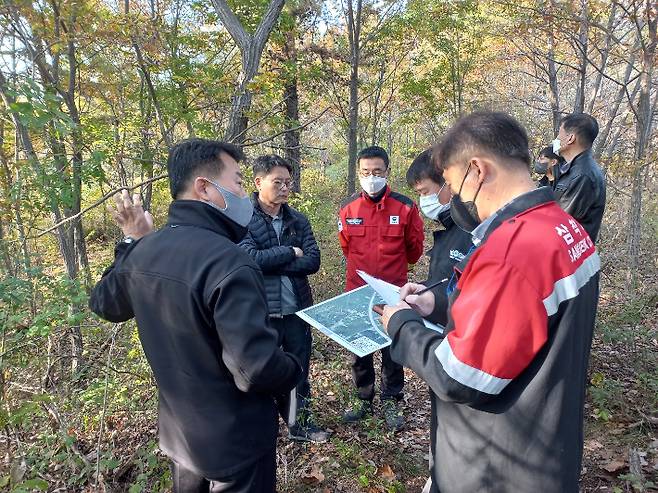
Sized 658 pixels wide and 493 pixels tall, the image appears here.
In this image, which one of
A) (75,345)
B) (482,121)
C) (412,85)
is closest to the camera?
(482,121)

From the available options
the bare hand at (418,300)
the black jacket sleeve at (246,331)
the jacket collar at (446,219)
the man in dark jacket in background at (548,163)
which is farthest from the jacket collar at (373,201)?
the black jacket sleeve at (246,331)

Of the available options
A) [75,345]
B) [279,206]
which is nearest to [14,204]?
[75,345]

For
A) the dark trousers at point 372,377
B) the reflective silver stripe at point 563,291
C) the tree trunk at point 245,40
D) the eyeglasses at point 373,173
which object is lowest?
the dark trousers at point 372,377

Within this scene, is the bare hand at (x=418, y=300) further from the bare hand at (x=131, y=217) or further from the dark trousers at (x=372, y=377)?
the dark trousers at (x=372, y=377)

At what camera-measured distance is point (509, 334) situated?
1265mm

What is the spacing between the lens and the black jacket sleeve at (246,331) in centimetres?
161

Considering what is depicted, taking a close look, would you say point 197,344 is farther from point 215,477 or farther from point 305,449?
point 305,449

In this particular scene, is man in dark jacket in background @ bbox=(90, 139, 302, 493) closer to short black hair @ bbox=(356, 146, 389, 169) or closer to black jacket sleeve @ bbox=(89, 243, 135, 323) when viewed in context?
black jacket sleeve @ bbox=(89, 243, 135, 323)

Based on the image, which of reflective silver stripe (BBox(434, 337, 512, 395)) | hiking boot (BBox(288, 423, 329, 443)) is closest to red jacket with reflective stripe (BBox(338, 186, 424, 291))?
hiking boot (BBox(288, 423, 329, 443))

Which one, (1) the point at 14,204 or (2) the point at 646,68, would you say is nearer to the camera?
(1) the point at 14,204

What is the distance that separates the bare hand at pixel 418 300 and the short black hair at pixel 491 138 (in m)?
0.97

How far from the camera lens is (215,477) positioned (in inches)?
69.9

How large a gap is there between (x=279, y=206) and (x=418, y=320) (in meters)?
2.14

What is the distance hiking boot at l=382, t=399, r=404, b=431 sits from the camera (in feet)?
12.2
